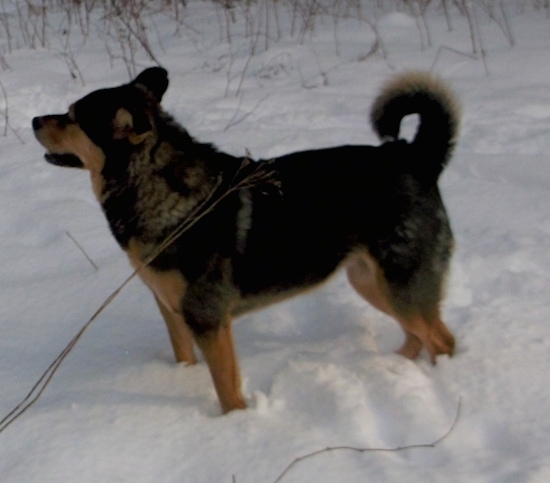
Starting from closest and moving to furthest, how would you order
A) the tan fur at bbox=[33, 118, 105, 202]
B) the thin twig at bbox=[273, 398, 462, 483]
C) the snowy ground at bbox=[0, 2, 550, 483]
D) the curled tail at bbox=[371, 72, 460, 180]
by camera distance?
the thin twig at bbox=[273, 398, 462, 483]
the snowy ground at bbox=[0, 2, 550, 483]
the tan fur at bbox=[33, 118, 105, 202]
the curled tail at bbox=[371, 72, 460, 180]

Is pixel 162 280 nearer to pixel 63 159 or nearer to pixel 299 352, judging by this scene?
pixel 63 159

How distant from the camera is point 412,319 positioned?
8.63ft

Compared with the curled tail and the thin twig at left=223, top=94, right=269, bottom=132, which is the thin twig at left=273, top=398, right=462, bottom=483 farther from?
the thin twig at left=223, top=94, right=269, bottom=132

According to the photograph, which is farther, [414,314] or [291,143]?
[291,143]

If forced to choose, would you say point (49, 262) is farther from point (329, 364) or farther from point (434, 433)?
point (434, 433)

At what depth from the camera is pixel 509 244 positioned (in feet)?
10.8

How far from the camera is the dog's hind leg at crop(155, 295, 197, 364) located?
2.74 meters

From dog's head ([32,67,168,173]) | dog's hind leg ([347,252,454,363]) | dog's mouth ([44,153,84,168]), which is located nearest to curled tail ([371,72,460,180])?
dog's hind leg ([347,252,454,363])

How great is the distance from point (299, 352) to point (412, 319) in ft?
1.48

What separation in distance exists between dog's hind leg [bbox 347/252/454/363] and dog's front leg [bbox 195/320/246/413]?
552 mm

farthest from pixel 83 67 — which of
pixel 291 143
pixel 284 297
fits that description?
pixel 284 297

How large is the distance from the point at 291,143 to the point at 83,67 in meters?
2.88

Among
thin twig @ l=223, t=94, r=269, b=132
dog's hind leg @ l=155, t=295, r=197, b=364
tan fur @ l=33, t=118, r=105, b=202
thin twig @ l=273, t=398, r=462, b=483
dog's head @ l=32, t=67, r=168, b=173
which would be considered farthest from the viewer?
thin twig @ l=223, t=94, r=269, b=132

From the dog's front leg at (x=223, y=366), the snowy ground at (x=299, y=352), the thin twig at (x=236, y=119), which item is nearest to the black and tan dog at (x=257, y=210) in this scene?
the dog's front leg at (x=223, y=366)
